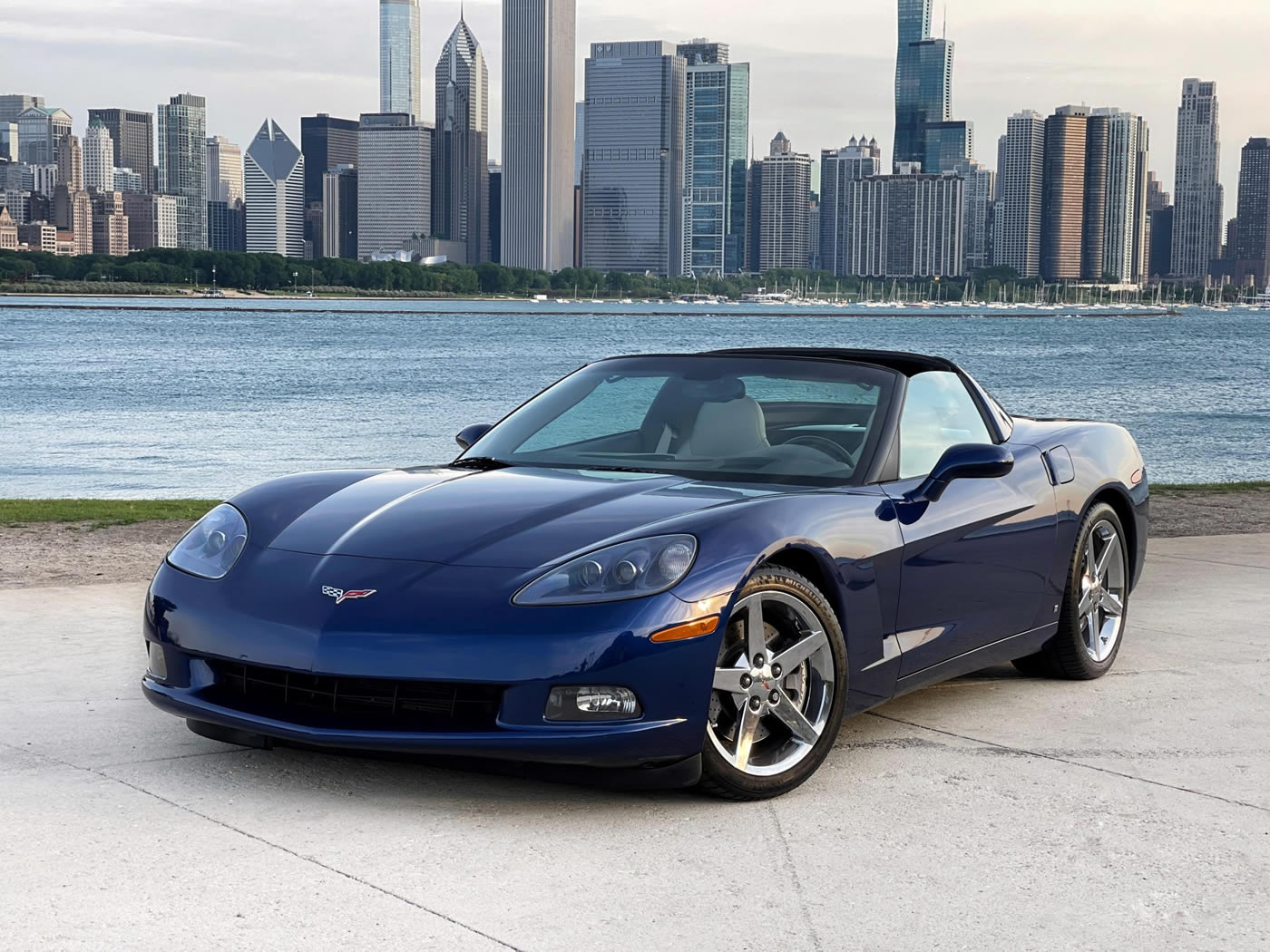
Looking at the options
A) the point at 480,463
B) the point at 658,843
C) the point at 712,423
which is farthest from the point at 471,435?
the point at 658,843

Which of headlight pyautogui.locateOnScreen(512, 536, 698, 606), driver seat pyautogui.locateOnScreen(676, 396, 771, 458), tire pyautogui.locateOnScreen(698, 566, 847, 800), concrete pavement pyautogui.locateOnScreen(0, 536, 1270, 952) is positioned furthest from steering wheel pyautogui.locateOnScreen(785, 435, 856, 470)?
headlight pyautogui.locateOnScreen(512, 536, 698, 606)

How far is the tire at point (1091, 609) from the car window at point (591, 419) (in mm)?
1737

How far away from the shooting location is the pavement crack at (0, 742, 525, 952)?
3.36 metres

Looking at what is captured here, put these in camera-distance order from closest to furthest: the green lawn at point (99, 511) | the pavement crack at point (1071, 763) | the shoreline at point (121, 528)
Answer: the pavement crack at point (1071, 763), the shoreline at point (121, 528), the green lawn at point (99, 511)

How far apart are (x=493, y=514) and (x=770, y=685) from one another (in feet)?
3.00

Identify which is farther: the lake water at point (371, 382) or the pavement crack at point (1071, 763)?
the lake water at point (371, 382)

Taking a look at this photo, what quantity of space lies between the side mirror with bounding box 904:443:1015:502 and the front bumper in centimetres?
125

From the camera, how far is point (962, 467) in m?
5.14

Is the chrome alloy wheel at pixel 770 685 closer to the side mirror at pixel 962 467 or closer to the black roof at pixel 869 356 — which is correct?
the side mirror at pixel 962 467

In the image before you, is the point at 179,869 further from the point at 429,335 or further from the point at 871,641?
the point at 429,335

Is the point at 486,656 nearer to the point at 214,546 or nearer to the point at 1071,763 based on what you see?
the point at 214,546

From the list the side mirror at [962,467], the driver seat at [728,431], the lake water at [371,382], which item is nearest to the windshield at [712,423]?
the driver seat at [728,431]

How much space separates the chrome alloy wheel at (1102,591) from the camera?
6.11 meters

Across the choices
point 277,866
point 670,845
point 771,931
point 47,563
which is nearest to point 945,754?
point 670,845
